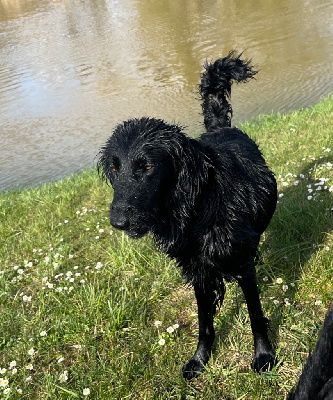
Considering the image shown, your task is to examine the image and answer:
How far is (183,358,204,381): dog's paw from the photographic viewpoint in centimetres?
260

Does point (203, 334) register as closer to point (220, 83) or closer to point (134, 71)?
point (220, 83)

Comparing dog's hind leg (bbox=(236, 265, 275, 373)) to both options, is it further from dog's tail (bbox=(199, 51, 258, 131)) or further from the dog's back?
dog's tail (bbox=(199, 51, 258, 131))

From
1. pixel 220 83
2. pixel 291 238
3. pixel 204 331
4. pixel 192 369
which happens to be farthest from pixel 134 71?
pixel 192 369

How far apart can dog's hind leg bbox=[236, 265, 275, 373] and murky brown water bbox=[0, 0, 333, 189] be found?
377 cm

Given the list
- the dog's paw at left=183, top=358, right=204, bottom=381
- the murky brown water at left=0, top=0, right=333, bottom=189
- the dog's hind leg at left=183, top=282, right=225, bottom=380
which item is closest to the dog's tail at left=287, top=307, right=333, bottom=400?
the dog's hind leg at left=183, top=282, right=225, bottom=380

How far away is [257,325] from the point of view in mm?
2588

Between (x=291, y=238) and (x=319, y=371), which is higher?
(x=319, y=371)

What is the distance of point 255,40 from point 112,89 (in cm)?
523

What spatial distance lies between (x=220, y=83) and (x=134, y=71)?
8.19 metres

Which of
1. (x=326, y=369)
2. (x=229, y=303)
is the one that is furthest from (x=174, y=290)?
(x=326, y=369)

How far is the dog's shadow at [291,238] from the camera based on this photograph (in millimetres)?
3008

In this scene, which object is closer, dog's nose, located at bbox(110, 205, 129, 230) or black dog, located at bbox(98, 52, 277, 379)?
dog's nose, located at bbox(110, 205, 129, 230)

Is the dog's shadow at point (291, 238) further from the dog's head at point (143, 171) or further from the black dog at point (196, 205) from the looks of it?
the dog's head at point (143, 171)

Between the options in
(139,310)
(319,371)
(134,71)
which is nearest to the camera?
(319,371)
